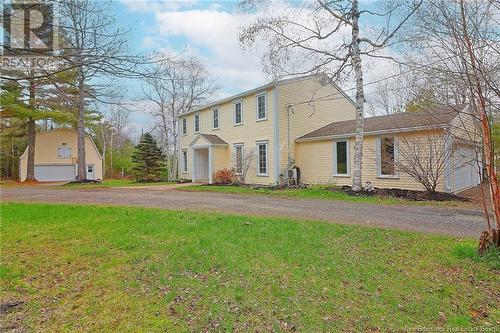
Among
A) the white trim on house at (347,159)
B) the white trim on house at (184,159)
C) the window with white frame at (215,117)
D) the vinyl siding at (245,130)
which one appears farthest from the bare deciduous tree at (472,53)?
the white trim on house at (184,159)

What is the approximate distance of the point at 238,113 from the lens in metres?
19.3

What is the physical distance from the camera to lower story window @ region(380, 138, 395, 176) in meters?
13.3

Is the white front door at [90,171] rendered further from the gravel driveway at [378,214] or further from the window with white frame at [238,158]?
the gravel driveway at [378,214]

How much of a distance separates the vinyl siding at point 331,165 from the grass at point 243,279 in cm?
809

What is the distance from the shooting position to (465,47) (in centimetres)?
408

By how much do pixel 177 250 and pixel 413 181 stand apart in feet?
36.4

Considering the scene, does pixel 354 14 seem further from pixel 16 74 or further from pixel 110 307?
pixel 110 307

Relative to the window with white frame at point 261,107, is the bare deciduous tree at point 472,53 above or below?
below

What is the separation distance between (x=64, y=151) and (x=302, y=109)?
2481 centimetres

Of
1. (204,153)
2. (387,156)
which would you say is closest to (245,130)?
(204,153)

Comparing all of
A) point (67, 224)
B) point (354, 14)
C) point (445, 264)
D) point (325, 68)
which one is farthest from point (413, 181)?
point (67, 224)

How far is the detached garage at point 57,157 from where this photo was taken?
28844 millimetres

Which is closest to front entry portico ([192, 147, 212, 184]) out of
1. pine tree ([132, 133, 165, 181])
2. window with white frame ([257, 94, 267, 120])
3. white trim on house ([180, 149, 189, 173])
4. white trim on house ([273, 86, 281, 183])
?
white trim on house ([180, 149, 189, 173])

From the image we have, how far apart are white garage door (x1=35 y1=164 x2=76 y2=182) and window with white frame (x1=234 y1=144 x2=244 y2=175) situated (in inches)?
793
